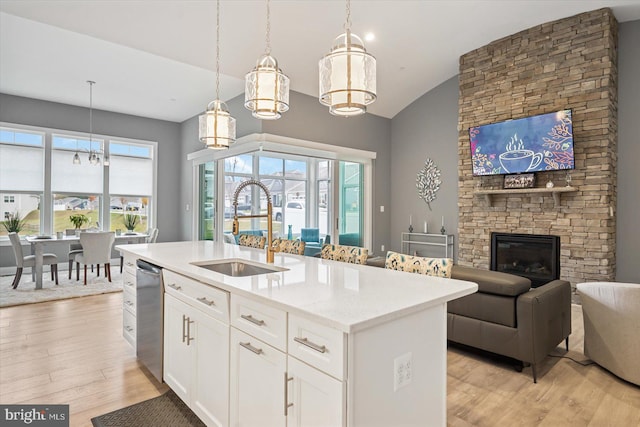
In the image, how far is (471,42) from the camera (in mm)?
5484

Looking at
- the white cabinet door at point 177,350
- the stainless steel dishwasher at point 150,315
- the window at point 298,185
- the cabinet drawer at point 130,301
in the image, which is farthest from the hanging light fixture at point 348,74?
the window at point 298,185

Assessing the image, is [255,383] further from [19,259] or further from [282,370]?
[19,259]

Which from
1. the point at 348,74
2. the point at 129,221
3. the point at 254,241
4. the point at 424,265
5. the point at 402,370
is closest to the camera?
the point at 402,370

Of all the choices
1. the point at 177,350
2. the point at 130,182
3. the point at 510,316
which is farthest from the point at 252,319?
the point at 130,182

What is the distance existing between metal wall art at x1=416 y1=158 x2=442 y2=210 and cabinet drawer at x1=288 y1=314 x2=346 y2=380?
5884mm

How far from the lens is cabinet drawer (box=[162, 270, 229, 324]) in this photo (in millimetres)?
1791

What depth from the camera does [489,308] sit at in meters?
2.73

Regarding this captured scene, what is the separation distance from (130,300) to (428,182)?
5484 mm

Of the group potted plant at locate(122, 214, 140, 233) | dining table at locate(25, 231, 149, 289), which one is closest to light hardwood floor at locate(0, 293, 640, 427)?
dining table at locate(25, 231, 149, 289)

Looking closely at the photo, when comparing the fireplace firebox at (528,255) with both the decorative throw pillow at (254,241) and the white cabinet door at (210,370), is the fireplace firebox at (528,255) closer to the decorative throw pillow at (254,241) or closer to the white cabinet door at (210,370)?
the decorative throw pillow at (254,241)

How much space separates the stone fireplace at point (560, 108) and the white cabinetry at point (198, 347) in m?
→ 4.82

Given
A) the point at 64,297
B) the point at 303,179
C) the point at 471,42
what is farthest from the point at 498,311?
the point at 303,179

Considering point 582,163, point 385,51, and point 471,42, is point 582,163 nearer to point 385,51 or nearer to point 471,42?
point 471,42

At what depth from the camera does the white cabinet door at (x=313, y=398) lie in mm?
1203
